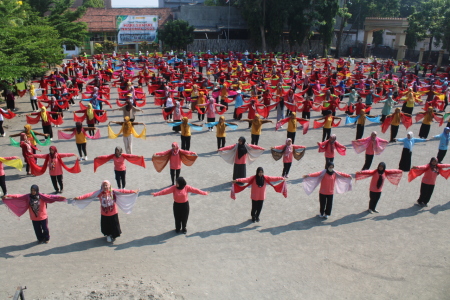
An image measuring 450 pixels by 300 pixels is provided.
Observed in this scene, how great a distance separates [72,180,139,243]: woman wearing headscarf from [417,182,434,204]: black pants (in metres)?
6.87

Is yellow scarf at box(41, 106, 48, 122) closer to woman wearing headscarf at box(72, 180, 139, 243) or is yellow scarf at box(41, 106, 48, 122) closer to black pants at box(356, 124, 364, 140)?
woman wearing headscarf at box(72, 180, 139, 243)

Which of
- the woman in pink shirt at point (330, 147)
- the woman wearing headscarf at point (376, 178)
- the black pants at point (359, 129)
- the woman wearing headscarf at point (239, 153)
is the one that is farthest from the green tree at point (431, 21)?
the woman wearing headscarf at point (239, 153)

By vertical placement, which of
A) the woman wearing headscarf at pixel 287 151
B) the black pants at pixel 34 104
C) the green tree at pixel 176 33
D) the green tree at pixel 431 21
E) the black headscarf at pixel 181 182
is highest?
the green tree at pixel 431 21

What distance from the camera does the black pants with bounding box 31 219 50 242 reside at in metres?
7.77

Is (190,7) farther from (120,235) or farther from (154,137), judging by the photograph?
(120,235)

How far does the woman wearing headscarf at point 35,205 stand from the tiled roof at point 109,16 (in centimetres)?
3953

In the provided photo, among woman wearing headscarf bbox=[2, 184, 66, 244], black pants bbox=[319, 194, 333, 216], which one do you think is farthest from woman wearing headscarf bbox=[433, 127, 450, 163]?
woman wearing headscarf bbox=[2, 184, 66, 244]

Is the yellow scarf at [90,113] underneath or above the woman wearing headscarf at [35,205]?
above

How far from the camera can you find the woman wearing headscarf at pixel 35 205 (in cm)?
770

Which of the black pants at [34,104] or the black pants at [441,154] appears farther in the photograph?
the black pants at [34,104]

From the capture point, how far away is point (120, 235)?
8.23 metres

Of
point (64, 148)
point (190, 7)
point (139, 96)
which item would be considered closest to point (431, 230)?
point (64, 148)

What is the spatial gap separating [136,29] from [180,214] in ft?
130

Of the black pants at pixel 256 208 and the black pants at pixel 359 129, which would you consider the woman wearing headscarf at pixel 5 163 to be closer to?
the black pants at pixel 256 208
